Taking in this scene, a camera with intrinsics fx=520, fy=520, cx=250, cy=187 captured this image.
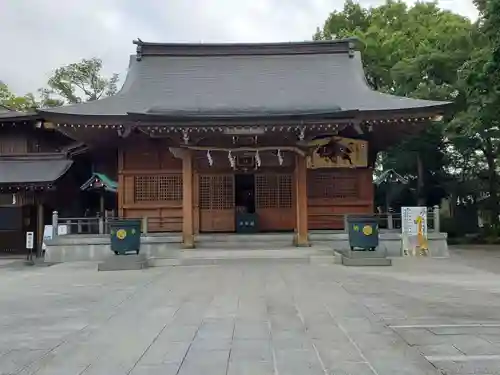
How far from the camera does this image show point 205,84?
64.9ft

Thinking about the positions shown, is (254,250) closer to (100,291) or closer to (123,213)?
(123,213)

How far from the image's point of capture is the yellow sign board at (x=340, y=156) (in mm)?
17078

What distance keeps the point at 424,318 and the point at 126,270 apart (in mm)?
7672

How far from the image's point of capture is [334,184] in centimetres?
1720

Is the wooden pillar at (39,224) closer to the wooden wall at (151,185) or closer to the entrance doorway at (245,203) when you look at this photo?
the wooden wall at (151,185)

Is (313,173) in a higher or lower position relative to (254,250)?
higher

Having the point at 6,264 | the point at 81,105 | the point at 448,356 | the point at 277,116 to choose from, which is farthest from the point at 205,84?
the point at 448,356

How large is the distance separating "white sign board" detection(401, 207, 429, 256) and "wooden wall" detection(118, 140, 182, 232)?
714 centimetres

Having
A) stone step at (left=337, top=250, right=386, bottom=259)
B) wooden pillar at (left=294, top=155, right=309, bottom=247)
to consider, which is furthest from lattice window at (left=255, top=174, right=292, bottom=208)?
stone step at (left=337, top=250, right=386, bottom=259)

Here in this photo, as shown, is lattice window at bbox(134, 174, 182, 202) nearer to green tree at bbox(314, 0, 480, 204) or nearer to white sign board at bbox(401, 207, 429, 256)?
white sign board at bbox(401, 207, 429, 256)

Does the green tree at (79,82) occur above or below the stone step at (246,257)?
above

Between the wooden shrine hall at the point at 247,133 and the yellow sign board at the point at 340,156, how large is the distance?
0.03 m

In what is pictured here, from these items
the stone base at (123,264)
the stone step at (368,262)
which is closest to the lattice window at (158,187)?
the stone base at (123,264)

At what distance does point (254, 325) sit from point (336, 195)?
11734mm
